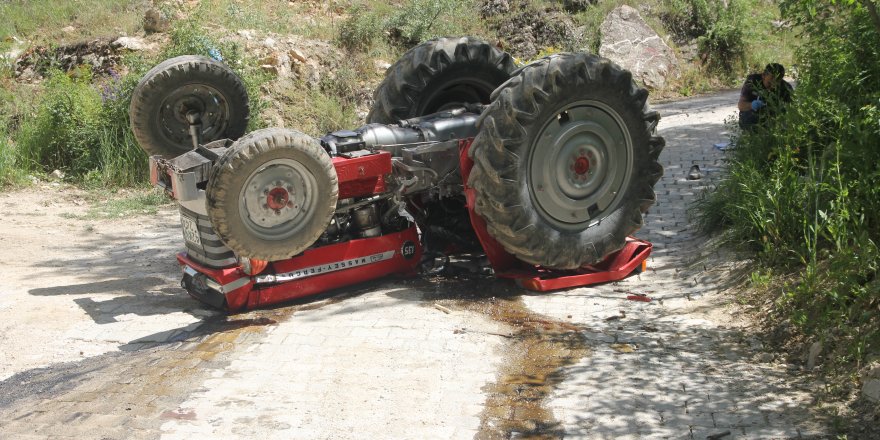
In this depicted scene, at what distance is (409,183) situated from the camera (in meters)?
6.59

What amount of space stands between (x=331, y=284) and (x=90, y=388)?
200 cm

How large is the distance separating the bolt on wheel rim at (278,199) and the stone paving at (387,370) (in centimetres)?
66

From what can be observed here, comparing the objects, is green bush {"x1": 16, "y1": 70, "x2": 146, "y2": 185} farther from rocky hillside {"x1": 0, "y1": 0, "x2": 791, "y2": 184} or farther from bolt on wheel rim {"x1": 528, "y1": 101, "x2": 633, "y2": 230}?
bolt on wheel rim {"x1": 528, "y1": 101, "x2": 633, "y2": 230}

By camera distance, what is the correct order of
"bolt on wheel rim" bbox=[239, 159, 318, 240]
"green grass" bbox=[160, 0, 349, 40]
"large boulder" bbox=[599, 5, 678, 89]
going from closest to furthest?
1. "bolt on wheel rim" bbox=[239, 159, 318, 240]
2. "green grass" bbox=[160, 0, 349, 40]
3. "large boulder" bbox=[599, 5, 678, 89]

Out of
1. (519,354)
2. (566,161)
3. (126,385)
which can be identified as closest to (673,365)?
(519,354)

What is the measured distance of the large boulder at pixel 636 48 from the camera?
16.5m

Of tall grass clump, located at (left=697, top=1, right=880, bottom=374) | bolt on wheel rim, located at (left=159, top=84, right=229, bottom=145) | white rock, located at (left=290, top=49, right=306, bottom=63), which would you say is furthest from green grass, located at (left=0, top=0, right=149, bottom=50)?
tall grass clump, located at (left=697, top=1, right=880, bottom=374)

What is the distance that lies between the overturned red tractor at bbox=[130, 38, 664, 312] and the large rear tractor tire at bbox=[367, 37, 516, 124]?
86 millimetres

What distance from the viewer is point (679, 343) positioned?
5648 mm

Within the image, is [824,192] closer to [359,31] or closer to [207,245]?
[207,245]

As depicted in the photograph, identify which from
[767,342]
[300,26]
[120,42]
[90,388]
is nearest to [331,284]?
[90,388]

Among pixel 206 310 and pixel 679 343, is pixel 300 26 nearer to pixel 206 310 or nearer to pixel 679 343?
pixel 206 310

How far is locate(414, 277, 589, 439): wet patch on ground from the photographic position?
4605 millimetres

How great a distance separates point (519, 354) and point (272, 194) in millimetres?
1894
